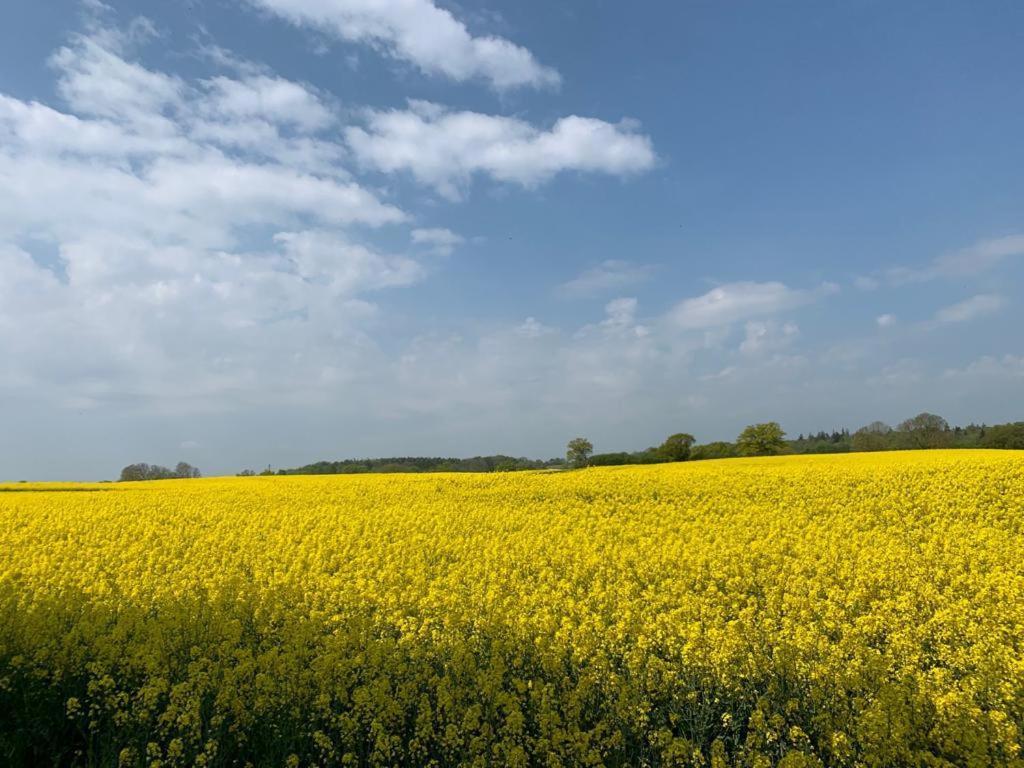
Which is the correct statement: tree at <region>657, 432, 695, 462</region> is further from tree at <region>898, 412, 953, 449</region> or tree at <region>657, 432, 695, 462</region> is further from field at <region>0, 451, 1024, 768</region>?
field at <region>0, 451, 1024, 768</region>

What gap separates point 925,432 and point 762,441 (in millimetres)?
20536

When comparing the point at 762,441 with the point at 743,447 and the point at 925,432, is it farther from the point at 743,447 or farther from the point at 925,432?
the point at 925,432

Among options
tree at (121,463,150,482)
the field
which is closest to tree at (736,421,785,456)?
the field

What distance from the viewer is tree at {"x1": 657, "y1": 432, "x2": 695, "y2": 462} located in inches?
2307

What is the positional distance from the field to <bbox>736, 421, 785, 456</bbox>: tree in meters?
48.3

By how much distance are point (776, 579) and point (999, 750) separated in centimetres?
459

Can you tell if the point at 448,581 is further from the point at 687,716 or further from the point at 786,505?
the point at 786,505

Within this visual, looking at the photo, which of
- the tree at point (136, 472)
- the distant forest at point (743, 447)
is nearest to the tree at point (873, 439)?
the distant forest at point (743, 447)

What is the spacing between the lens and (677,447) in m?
59.6

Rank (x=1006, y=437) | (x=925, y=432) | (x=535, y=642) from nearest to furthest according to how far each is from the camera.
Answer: (x=535, y=642)
(x=1006, y=437)
(x=925, y=432)

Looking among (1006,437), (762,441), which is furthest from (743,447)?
(1006,437)

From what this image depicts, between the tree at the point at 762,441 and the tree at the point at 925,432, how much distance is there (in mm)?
14105

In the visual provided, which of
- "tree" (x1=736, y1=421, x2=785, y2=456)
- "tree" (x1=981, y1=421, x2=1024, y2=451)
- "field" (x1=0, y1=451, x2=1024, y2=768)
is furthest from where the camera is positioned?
"tree" (x1=736, y1=421, x2=785, y2=456)

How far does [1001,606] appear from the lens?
787cm
